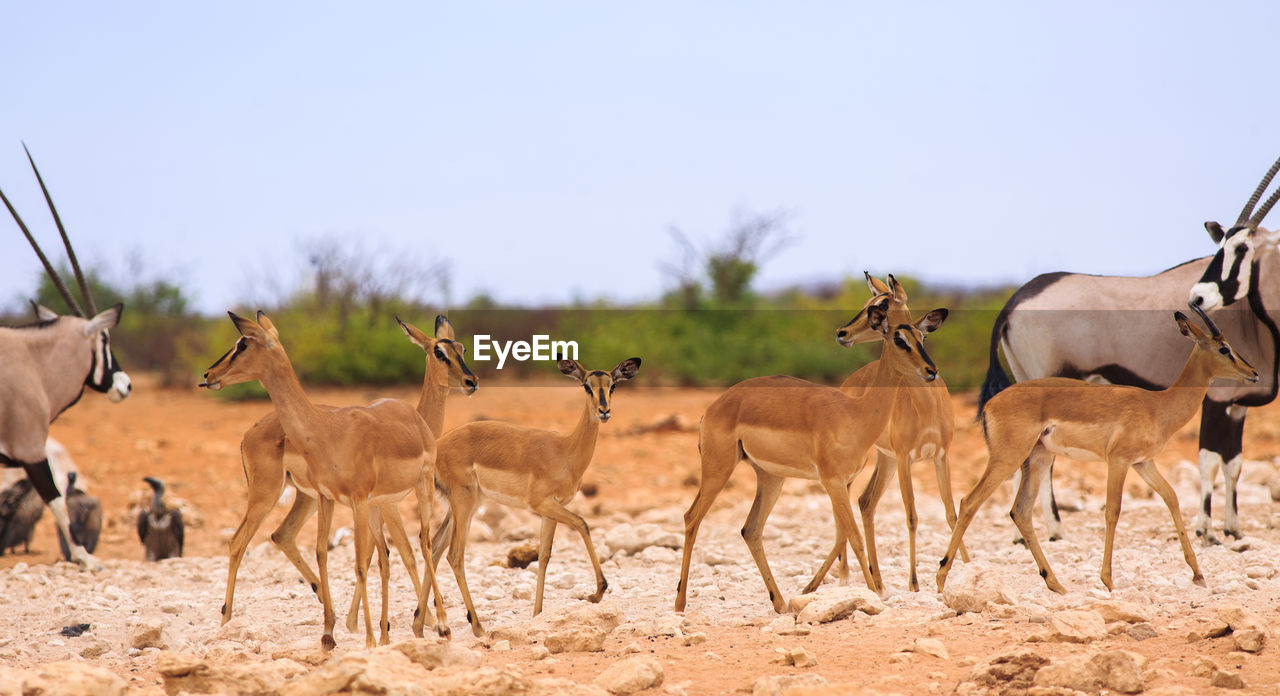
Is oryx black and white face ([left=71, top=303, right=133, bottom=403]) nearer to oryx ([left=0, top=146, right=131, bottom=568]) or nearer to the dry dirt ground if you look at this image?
oryx ([left=0, top=146, right=131, bottom=568])

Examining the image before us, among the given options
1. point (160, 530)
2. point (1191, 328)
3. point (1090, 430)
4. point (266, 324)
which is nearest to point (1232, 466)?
point (1191, 328)

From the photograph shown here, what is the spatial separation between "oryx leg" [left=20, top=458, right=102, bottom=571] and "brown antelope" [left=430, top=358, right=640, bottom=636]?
559 cm

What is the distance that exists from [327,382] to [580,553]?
51.3 ft

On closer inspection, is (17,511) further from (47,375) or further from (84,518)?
(47,375)

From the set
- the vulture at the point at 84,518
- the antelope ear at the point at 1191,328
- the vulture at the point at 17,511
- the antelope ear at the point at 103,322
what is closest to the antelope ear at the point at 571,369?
the antelope ear at the point at 1191,328

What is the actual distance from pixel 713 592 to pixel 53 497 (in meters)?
6.99

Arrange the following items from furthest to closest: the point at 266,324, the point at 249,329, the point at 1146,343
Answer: the point at 1146,343 → the point at 266,324 → the point at 249,329

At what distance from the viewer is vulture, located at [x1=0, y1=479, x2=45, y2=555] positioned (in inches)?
529

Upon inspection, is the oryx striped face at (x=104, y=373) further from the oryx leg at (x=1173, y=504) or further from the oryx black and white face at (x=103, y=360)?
the oryx leg at (x=1173, y=504)

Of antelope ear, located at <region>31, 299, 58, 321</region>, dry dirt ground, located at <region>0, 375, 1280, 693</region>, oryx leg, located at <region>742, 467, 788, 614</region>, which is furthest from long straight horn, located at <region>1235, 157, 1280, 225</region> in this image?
antelope ear, located at <region>31, 299, 58, 321</region>

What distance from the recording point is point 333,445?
727 cm

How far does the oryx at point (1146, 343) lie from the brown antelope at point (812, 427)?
9.90 ft

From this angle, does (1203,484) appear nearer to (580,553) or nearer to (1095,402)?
(1095,402)

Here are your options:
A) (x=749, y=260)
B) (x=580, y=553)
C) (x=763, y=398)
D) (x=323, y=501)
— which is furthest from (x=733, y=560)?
(x=749, y=260)
